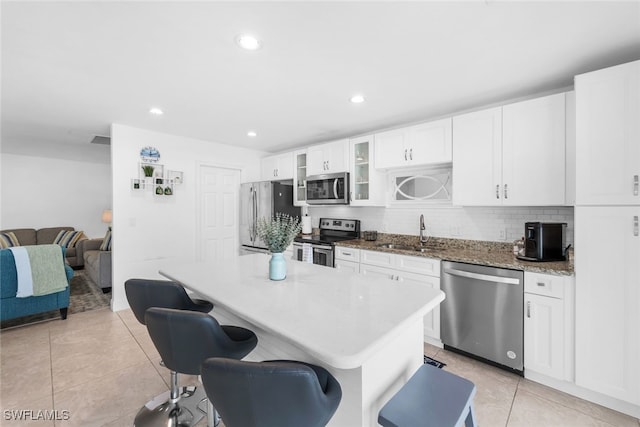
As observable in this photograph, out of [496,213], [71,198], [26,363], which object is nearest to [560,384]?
[496,213]

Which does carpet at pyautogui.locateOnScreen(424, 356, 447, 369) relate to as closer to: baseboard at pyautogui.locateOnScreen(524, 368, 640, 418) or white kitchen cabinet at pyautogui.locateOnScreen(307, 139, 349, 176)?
baseboard at pyautogui.locateOnScreen(524, 368, 640, 418)

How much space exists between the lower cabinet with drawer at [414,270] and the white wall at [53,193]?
23.0 ft

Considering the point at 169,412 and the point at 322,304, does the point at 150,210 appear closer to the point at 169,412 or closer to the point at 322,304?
the point at 169,412

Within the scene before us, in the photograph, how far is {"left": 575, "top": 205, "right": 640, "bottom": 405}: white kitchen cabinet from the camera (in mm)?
1822

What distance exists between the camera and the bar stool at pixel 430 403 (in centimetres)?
102

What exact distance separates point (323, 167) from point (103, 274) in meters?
3.78

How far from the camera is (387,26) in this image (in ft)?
5.47

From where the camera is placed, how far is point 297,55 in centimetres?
199

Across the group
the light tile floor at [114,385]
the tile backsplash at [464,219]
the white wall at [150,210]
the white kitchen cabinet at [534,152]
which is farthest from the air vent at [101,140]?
the white kitchen cabinet at [534,152]

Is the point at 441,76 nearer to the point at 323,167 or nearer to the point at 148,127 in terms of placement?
the point at 323,167

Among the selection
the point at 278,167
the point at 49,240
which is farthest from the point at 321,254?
the point at 49,240

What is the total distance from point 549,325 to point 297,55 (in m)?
2.73

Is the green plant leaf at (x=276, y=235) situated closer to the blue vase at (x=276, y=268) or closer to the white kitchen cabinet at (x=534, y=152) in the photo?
the blue vase at (x=276, y=268)

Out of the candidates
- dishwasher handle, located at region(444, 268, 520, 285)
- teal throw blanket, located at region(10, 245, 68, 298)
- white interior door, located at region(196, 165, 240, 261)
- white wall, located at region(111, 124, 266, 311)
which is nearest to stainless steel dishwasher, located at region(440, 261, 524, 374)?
dishwasher handle, located at region(444, 268, 520, 285)
